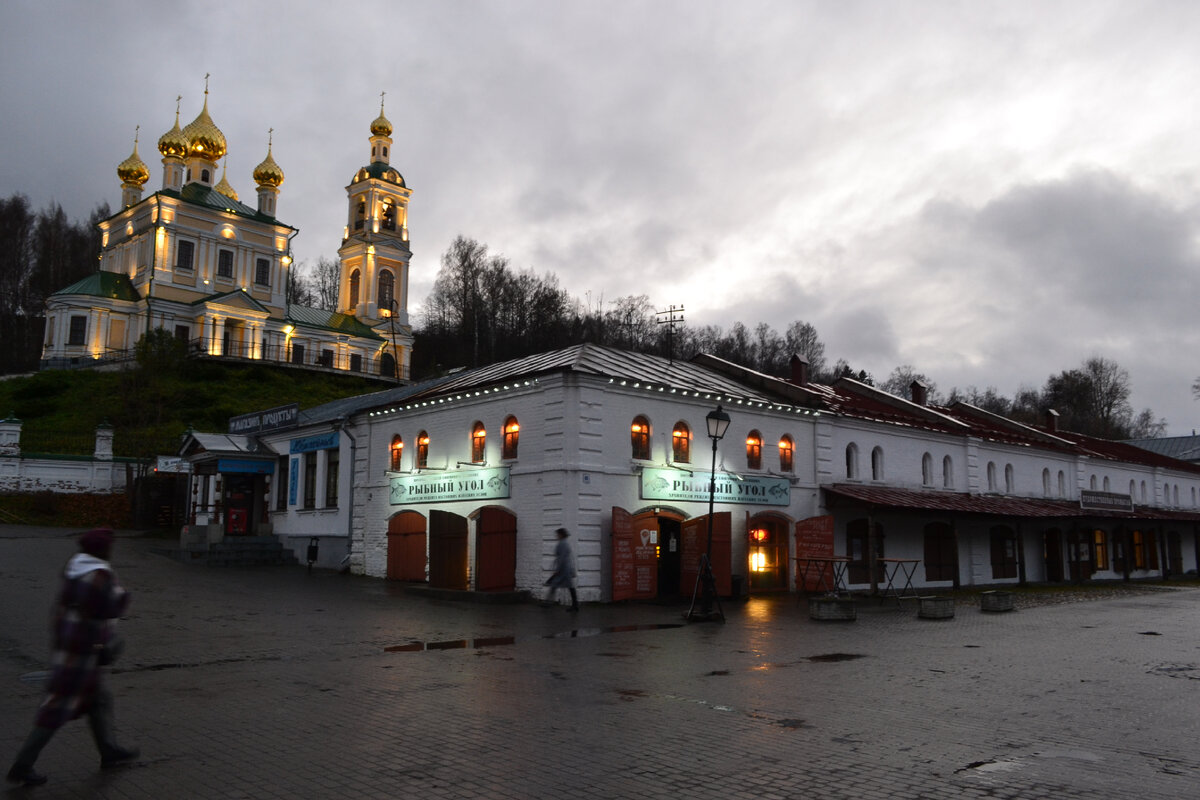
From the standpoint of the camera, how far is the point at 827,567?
1005 inches

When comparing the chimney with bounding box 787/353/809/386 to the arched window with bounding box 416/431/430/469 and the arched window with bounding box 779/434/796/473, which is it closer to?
the arched window with bounding box 779/434/796/473

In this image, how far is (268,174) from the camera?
75688 millimetres

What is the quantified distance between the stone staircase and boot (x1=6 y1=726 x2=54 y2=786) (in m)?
22.1

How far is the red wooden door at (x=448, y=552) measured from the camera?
22.5 meters

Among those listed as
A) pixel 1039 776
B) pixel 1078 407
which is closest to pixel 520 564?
pixel 1039 776

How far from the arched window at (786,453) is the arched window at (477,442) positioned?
885cm

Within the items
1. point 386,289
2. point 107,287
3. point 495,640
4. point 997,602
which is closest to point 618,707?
point 495,640

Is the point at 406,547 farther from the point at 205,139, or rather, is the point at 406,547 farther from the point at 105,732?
the point at 205,139

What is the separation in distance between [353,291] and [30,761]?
249 feet

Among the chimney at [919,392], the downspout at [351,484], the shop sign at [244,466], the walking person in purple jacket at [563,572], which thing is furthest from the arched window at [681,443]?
the chimney at [919,392]

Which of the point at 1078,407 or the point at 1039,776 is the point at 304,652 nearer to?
the point at 1039,776

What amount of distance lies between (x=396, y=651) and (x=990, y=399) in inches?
4007

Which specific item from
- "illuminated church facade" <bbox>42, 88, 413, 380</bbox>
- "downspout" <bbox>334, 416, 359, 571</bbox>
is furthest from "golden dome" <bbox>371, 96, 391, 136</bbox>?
"downspout" <bbox>334, 416, 359, 571</bbox>

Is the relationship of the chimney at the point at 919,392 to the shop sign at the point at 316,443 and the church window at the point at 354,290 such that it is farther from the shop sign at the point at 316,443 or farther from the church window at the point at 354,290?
the church window at the point at 354,290
